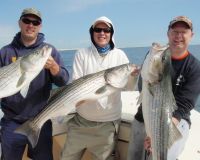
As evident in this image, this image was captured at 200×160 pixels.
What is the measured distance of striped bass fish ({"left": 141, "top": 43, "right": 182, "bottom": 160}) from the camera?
3.89 m

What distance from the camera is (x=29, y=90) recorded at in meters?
5.25

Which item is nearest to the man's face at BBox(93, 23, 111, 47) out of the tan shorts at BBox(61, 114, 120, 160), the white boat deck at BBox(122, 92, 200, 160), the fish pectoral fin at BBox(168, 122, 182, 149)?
the tan shorts at BBox(61, 114, 120, 160)

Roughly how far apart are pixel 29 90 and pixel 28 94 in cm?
6

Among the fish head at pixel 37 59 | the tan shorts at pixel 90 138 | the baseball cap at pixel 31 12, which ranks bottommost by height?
the tan shorts at pixel 90 138

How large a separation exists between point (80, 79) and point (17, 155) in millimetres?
1643

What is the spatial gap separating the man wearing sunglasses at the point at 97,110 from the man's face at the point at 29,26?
0.73m

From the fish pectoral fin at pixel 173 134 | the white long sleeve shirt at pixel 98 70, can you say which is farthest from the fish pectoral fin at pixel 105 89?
the fish pectoral fin at pixel 173 134

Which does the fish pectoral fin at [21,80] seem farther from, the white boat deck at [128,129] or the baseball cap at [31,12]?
the white boat deck at [128,129]

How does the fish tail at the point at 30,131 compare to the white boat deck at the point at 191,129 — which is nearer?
the white boat deck at the point at 191,129

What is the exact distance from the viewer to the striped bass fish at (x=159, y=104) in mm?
3889

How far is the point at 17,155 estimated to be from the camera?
5387 millimetres

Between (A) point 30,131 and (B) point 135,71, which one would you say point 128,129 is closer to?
(B) point 135,71

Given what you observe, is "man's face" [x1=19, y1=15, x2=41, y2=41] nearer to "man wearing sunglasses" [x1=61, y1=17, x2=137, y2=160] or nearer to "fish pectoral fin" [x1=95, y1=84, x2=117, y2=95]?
"man wearing sunglasses" [x1=61, y1=17, x2=137, y2=160]

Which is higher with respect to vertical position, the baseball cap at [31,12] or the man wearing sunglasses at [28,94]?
the baseball cap at [31,12]
